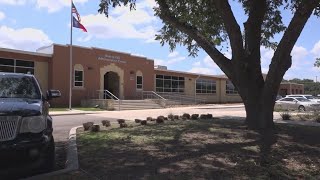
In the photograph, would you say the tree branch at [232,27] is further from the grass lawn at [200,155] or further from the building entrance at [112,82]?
the building entrance at [112,82]

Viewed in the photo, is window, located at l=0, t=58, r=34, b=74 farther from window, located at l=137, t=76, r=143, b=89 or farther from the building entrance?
window, located at l=137, t=76, r=143, b=89

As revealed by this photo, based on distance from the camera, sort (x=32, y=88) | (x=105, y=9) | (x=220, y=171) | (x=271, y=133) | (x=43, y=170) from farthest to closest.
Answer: (x=105, y=9)
(x=271, y=133)
(x=32, y=88)
(x=220, y=171)
(x=43, y=170)

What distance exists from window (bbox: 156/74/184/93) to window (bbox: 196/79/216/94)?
3.84 m

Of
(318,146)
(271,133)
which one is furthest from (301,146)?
(271,133)

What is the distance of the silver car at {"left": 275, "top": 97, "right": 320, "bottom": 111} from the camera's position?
113 feet

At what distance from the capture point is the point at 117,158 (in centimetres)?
873

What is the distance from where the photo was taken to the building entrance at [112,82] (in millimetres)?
44250

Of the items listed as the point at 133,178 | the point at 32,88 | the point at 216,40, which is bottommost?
the point at 133,178

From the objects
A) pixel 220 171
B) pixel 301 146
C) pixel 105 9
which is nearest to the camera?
pixel 220 171

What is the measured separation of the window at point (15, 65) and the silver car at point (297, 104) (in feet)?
65.6

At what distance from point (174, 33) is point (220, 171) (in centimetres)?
1151

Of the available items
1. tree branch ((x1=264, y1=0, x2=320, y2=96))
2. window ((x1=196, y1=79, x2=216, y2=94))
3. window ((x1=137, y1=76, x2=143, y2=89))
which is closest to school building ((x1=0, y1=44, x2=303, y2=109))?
window ((x1=137, y1=76, x2=143, y2=89))

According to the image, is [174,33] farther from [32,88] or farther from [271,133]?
Result: [32,88]

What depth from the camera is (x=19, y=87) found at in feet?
26.9
